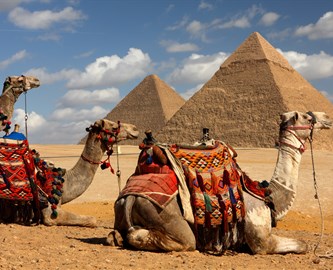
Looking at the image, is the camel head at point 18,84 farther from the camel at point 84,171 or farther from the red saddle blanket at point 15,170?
the red saddle blanket at point 15,170

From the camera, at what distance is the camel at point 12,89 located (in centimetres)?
685

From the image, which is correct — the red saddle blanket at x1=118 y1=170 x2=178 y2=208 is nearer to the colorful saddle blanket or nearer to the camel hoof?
the colorful saddle blanket

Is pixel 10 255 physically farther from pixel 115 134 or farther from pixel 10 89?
pixel 10 89

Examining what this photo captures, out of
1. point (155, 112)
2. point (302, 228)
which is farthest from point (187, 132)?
point (302, 228)

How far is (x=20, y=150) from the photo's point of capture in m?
6.29

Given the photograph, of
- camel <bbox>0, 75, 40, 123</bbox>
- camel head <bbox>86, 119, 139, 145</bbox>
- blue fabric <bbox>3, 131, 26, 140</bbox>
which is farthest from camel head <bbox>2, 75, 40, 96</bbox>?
camel head <bbox>86, 119, 139, 145</bbox>

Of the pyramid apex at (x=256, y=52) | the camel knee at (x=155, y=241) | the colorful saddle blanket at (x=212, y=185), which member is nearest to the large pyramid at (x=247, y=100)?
the pyramid apex at (x=256, y=52)

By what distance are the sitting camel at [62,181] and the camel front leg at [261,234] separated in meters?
2.11

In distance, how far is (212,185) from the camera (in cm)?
479

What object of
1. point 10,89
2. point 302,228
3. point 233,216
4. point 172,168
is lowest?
point 302,228

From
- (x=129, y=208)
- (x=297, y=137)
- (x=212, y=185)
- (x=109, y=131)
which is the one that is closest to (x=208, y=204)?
(x=212, y=185)

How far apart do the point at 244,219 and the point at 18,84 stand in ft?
11.4

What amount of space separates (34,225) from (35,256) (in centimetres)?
192

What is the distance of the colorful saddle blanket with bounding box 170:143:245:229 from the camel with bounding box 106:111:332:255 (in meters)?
0.10
